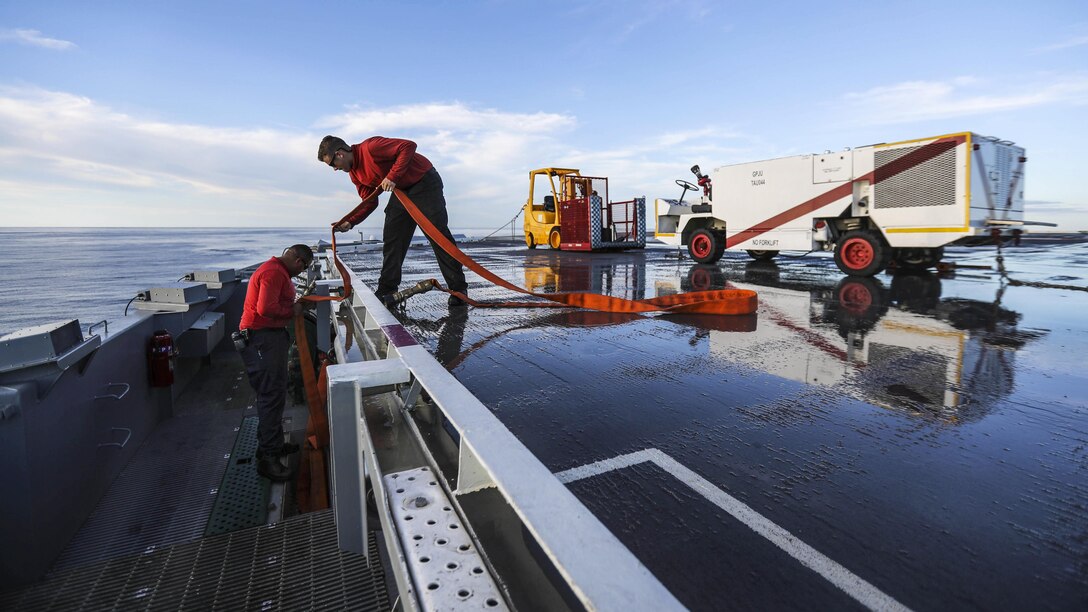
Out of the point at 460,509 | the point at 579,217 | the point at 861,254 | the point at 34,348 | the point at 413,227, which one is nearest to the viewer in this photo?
the point at 460,509

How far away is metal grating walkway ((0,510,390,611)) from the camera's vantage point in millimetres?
2328

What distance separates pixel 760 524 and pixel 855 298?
21.1 feet

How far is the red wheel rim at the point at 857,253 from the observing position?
9.46m

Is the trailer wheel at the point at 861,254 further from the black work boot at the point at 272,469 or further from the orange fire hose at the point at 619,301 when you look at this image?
the black work boot at the point at 272,469

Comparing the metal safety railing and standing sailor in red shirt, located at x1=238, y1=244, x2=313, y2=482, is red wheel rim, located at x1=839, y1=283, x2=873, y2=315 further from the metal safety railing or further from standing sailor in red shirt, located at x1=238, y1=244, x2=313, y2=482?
standing sailor in red shirt, located at x1=238, y1=244, x2=313, y2=482

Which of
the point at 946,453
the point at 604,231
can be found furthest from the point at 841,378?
the point at 604,231

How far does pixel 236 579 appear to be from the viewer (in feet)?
8.27

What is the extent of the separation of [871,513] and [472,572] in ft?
5.10

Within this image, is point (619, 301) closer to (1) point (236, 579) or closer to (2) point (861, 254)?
(1) point (236, 579)

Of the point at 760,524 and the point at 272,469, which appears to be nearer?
the point at 760,524

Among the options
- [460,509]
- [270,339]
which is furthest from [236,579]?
[270,339]

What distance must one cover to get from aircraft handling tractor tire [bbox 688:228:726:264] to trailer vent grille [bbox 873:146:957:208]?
3.65 meters

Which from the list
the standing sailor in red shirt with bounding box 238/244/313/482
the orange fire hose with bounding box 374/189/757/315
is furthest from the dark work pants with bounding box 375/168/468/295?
the standing sailor in red shirt with bounding box 238/244/313/482

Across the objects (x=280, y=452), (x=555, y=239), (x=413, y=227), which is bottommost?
(x=280, y=452)
